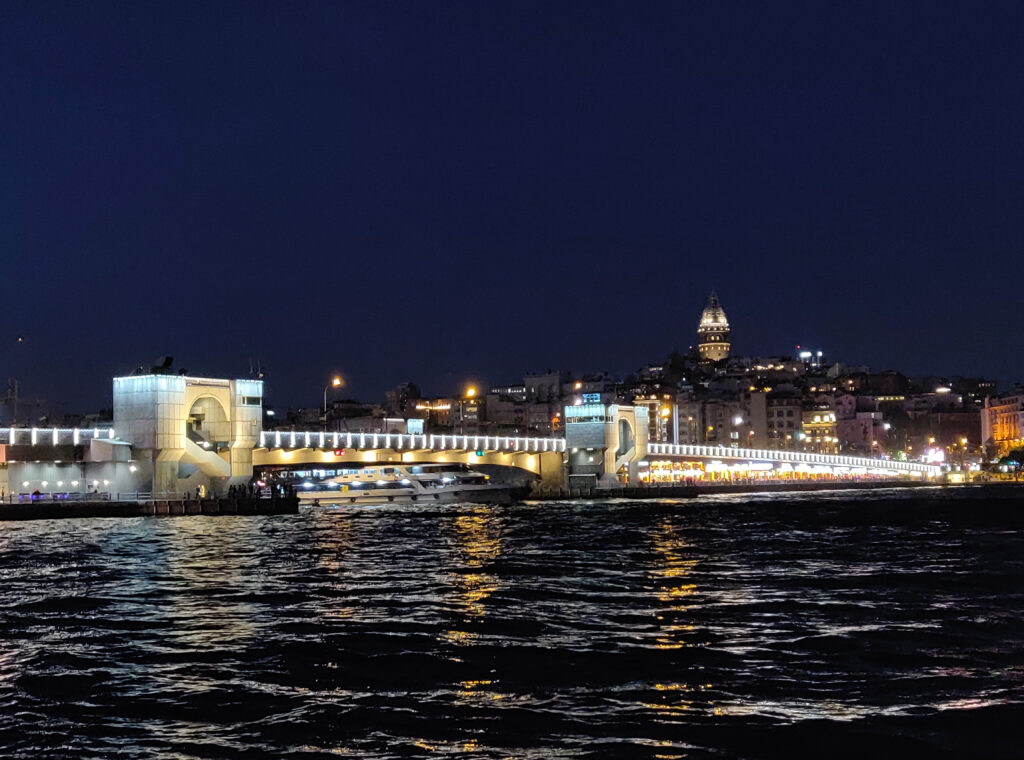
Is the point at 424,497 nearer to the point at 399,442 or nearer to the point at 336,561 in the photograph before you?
the point at 399,442

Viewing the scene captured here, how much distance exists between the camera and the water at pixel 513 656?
13.7m

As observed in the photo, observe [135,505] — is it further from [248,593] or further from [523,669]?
[523,669]

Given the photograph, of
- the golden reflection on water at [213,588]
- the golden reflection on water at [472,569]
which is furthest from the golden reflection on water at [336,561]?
the golden reflection on water at [472,569]

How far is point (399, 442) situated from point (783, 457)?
249 ft

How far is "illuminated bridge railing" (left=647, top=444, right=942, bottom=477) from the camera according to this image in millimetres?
152950

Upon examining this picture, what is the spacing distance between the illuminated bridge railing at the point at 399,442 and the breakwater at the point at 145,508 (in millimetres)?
16209

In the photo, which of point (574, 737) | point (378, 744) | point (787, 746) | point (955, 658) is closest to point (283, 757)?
point (378, 744)

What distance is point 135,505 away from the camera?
261 ft

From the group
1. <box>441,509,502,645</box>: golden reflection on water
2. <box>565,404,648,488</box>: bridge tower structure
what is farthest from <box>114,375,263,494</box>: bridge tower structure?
<box>565,404,648,488</box>: bridge tower structure

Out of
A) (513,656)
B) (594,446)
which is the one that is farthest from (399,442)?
(513,656)

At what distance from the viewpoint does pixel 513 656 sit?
757 inches

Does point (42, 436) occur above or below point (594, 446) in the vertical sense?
above

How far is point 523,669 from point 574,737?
4410 mm

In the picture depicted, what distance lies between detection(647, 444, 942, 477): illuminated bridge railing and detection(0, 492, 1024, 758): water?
364 ft
